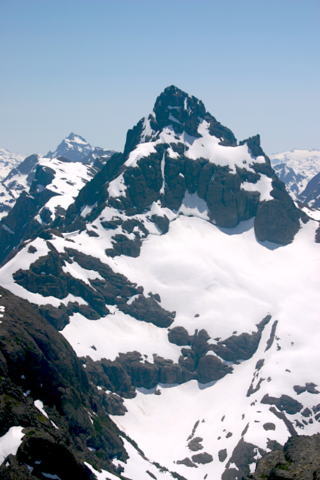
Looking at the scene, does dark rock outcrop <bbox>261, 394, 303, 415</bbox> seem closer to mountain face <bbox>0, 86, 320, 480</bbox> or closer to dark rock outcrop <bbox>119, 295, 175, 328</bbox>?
mountain face <bbox>0, 86, 320, 480</bbox>

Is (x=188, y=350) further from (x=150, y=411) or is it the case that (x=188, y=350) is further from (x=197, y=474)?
(x=197, y=474)

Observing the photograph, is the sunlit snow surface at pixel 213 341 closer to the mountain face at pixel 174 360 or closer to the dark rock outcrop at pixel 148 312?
the mountain face at pixel 174 360

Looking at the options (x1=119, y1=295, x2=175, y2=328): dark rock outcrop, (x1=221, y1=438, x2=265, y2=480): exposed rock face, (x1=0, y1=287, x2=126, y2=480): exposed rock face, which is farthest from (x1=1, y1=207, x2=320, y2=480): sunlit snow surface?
(x1=0, y1=287, x2=126, y2=480): exposed rock face

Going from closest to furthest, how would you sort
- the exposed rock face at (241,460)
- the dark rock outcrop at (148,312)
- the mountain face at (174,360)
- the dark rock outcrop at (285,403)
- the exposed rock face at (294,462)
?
the exposed rock face at (294,462), the exposed rock face at (241,460), the mountain face at (174,360), the dark rock outcrop at (285,403), the dark rock outcrop at (148,312)

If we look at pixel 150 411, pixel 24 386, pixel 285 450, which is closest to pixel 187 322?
pixel 150 411

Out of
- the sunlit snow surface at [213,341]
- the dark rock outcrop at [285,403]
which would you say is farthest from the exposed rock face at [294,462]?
the dark rock outcrop at [285,403]

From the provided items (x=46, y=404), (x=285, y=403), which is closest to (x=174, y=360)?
(x=285, y=403)
